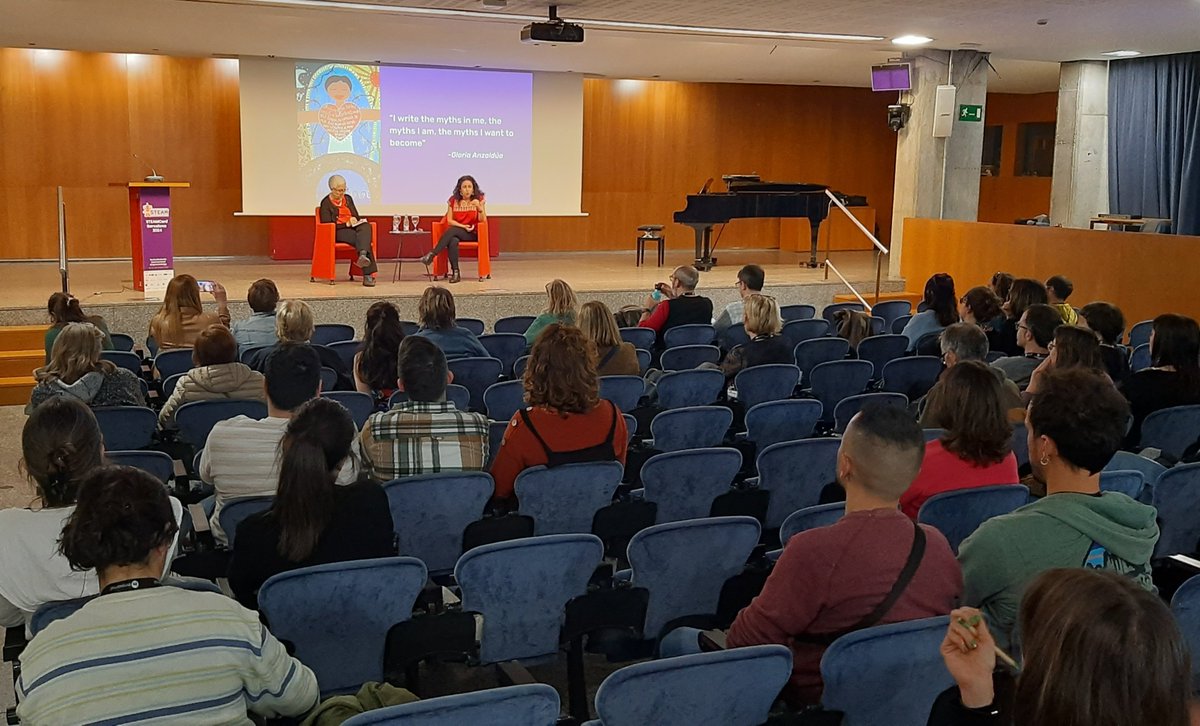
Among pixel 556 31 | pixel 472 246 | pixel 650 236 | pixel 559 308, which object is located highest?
pixel 556 31

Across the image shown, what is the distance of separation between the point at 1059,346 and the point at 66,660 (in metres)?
4.43

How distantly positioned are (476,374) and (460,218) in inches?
284

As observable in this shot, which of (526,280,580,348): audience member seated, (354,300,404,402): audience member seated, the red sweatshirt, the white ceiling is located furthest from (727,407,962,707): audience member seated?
the white ceiling

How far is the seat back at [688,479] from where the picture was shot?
410cm

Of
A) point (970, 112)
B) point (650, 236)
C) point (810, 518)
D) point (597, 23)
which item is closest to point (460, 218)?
point (597, 23)

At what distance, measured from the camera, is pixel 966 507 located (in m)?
3.48

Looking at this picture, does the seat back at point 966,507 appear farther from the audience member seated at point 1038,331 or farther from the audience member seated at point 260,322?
the audience member seated at point 260,322

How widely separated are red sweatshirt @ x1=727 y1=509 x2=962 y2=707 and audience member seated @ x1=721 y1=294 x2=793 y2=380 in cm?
386

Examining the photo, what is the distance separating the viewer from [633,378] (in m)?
5.80

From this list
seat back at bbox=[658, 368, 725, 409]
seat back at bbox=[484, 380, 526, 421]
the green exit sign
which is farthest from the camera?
the green exit sign

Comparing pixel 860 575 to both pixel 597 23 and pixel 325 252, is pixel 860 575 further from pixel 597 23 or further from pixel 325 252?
pixel 325 252

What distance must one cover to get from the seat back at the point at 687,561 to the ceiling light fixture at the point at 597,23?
818 cm

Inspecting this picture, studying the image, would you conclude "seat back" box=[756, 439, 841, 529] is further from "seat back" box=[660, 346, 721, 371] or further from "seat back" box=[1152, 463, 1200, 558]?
"seat back" box=[660, 346, 721, 371]

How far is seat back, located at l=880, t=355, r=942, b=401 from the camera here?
→ 21.2 feet
